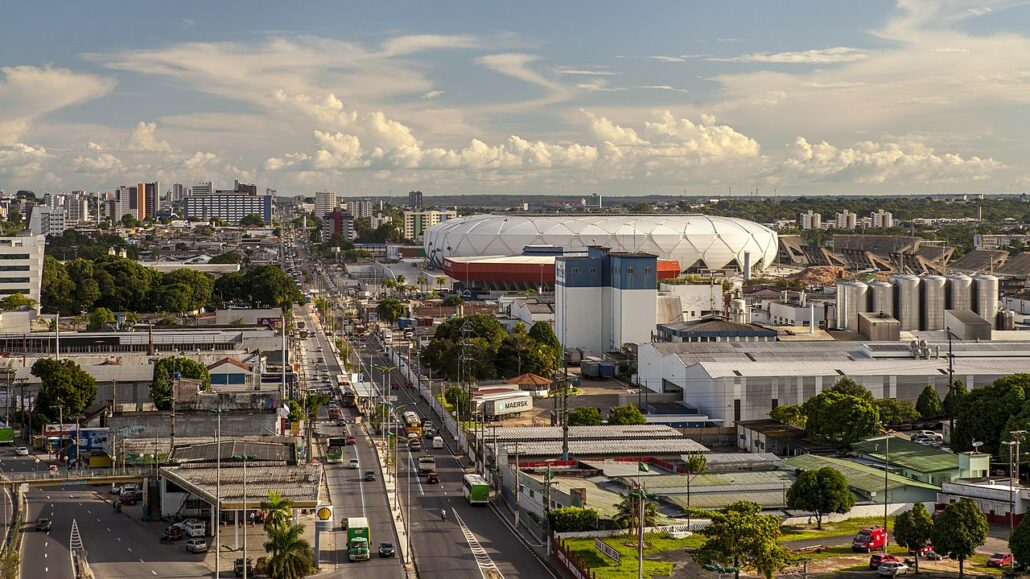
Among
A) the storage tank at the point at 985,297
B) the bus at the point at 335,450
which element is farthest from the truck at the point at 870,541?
the storage tank at the point at 985,297

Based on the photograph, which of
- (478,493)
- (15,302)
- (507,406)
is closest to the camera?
(478,493)

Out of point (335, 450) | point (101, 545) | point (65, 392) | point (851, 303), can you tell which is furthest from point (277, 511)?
point (851, 303)

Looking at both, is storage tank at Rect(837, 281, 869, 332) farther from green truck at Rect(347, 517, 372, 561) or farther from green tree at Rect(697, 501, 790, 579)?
green truck at Rect(347, 517, 372, 561)

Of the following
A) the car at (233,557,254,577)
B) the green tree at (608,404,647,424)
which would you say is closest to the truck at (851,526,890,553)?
the car at (233,557,254,577)

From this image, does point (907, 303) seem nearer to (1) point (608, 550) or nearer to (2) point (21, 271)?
(1) point (608, 550)

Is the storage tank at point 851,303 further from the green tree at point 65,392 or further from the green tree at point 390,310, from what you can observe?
the green tree at point 65,392

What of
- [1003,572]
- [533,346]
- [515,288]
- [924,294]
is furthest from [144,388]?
[515,288]
